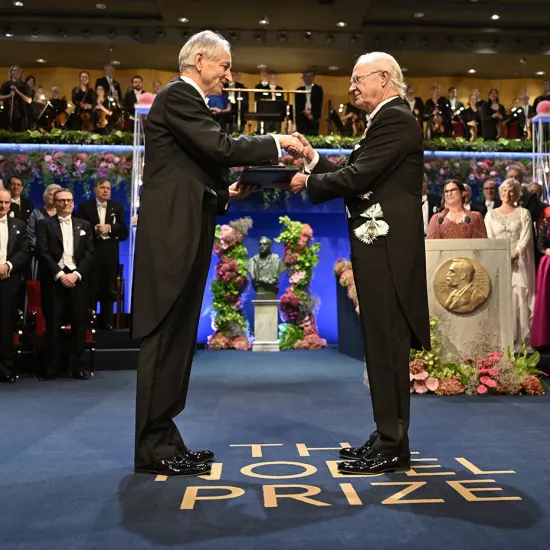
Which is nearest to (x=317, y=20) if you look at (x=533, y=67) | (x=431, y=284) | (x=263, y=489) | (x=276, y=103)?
(x=276, y=103)

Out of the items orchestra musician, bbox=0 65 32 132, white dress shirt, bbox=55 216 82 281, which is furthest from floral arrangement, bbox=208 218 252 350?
white dress shirt, bbox=55 216 82 281

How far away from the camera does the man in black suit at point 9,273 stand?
6434 mm

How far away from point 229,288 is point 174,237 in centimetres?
833

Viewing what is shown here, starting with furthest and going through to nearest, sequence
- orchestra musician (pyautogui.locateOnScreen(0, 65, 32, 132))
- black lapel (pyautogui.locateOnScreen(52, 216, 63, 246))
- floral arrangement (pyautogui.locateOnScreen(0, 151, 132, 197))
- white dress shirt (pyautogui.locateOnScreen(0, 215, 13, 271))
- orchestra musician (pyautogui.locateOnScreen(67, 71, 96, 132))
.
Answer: orchestra musician (pyautogui.locateOnScreen(67, 71, 96, 132)) < orchestra musician (pyautogui.locateOnScreen(0, 65, 32, 132)) < floral arrangement (pyautogui.locateOnScreen(0, 151, 132, 197)) < black lapel (pyautogui.locateOnScreen(52, 216, 63, 246)) < white dress shirt (pyautogui.locateOnScreen(0, 215, 13, 271))

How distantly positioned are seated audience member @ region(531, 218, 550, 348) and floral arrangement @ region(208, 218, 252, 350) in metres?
4.82

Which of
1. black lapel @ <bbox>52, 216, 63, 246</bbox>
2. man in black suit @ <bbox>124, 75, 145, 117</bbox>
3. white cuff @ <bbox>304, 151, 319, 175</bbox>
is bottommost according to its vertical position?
white cuff @ <bbox>304, 151, 319, 175</bbox>

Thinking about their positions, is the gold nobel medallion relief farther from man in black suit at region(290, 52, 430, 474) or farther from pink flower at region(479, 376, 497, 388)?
man in black suit at region(290, 52, 430, 474)

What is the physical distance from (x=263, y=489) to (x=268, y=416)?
1.80 m

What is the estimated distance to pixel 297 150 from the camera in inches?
122

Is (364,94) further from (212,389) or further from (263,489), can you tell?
(212,389)

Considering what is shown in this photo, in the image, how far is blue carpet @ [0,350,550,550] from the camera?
6.68 feet

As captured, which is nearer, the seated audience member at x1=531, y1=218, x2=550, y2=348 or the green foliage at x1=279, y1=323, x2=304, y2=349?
the seated audience member at x1=531, y1=218, x2=550, y2=348

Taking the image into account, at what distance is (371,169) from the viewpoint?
2.92 meters

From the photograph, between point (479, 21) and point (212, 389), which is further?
point (479, 21)
